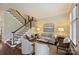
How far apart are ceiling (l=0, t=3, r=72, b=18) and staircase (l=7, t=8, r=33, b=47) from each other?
0.28 ft

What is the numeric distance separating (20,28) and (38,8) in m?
0.47

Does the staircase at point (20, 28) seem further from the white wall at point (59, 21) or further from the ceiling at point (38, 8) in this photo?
the white wall at point (59, 21)

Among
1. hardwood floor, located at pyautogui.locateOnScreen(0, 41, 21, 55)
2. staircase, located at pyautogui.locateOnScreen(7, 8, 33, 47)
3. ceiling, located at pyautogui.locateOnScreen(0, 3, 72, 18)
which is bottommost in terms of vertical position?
hardwood floor, located at pyautogui.locateOnScreen(0, 41, 21, 55)

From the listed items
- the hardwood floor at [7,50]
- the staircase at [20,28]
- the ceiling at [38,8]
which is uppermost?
the ceiling at [38,8]

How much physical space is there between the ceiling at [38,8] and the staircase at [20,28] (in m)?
0.08

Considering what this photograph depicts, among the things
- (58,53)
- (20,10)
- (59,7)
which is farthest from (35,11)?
(58,53)

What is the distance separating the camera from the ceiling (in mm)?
2418

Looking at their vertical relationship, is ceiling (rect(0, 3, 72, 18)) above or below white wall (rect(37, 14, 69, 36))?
above

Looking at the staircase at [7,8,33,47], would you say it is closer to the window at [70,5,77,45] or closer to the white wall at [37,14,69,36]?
the white wall at [37,14,69,36]

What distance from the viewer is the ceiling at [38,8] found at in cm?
242

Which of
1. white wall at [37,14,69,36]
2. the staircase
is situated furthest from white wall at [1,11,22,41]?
white wall at [37,14,69,36]

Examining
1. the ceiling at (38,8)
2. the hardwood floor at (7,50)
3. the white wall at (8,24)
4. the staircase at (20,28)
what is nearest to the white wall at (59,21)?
the ceiling at (38,8)

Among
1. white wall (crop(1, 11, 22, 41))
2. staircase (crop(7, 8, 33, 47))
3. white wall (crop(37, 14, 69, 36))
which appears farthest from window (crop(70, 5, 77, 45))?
white wall (crop(1, 11, 22, 41))

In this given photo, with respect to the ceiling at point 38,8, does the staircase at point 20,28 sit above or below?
below
